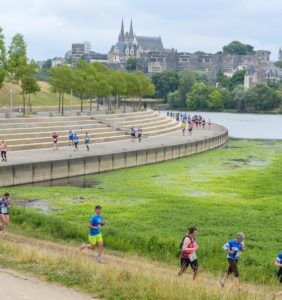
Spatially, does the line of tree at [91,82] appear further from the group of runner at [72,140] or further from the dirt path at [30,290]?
the dirt path at [30,290]

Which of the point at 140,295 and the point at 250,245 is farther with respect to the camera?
the point at 250,245

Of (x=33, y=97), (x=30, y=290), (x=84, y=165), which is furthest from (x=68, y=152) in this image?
(x=33, y=97)

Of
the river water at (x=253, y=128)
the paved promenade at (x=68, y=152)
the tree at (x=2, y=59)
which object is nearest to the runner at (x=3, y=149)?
the paved promenade at (x=68, y=152)

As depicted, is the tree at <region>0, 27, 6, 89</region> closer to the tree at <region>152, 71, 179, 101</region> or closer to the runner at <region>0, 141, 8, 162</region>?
the runner at <region>0, 141, 8, 162</region>

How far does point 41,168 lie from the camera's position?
38.0 m

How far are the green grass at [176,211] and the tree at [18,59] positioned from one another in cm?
1798

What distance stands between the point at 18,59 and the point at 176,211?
34417mm

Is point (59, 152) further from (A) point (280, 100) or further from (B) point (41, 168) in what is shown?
(A) point (280, 100)

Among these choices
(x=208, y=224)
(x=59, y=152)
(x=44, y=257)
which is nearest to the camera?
(x=44, y=257)

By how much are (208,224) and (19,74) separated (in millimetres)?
37078

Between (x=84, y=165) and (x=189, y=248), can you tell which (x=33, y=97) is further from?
(x=189, y=248)

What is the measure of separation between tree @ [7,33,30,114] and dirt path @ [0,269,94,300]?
45469 mm

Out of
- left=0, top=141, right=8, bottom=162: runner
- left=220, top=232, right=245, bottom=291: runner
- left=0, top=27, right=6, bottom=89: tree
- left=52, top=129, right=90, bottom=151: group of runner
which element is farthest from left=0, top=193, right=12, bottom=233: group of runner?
left=0, top=27, right=6, bottom=89: tree

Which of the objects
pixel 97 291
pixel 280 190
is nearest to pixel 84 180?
pixel 280 190
